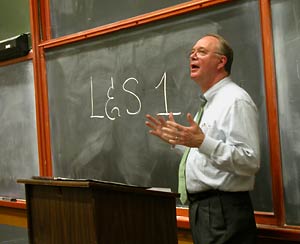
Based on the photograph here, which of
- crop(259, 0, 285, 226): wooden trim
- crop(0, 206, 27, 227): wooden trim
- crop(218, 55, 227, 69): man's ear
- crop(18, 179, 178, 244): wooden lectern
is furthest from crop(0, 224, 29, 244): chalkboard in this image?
crop(218, 55, 227, 69): man's ear

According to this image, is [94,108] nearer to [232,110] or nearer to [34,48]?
[34,48]

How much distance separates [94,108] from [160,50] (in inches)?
26.0

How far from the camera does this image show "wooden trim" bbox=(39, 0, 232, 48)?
2418 millimetres

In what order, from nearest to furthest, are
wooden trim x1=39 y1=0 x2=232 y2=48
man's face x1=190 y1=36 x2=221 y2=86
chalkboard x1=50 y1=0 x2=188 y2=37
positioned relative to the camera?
1. man's face x1=190 y1=36 x2=221 y2=86
2. wooden trim x1=39 y1=0 x2=232 y2=48
3. chalkboard x1=50 y1=0 x2=188 y2=37

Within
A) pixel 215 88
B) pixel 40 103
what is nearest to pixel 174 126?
pixel 215 88

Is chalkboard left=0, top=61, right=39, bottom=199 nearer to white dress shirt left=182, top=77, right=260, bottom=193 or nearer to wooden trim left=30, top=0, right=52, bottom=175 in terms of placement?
wooden trim left=30, top=0, right=52, bottom=175

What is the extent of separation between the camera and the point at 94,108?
3.01m

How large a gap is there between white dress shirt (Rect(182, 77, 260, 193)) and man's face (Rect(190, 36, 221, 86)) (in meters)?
0.06

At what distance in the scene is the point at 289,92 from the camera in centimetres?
211

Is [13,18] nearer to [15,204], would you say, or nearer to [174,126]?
[15,204]

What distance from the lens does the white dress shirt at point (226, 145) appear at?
1.77 m

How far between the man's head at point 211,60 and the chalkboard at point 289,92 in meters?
0.27

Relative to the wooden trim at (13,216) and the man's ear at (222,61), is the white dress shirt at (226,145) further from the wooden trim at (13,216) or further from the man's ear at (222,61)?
the wooden trim at (13,216)

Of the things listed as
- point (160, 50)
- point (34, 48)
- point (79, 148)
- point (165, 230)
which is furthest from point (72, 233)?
point (34, 48)
